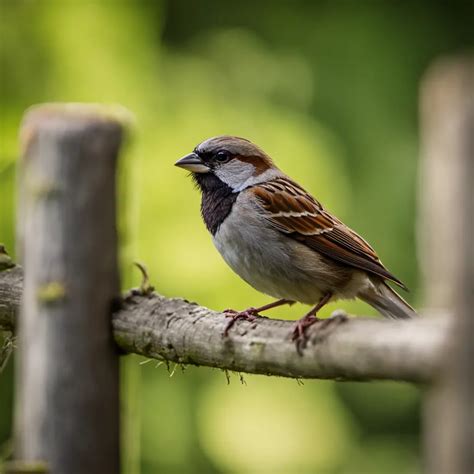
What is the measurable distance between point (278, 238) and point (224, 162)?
1.09 feet

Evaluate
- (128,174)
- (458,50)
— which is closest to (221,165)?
(128,174)

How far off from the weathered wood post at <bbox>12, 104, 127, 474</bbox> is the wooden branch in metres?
0.16

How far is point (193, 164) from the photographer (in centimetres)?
292

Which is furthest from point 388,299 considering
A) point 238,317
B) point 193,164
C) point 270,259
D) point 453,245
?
point 453,245

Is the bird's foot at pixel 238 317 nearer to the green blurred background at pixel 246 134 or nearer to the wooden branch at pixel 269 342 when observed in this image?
the wooden branch at pixel 269 342

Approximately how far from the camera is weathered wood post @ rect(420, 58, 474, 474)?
1.36 meters

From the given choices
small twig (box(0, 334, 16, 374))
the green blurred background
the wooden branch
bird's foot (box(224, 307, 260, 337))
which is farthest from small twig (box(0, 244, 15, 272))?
the green blurred background

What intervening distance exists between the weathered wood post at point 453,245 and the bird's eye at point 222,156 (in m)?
1.51

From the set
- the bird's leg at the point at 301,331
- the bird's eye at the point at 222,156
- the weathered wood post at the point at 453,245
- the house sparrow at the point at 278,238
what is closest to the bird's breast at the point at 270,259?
the house sparrow at the point at 278,238

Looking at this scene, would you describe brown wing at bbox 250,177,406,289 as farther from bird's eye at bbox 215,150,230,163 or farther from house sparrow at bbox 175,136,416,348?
bird's eye at bbox 215,150,230,163

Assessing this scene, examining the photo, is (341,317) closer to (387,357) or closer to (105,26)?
(387,357)

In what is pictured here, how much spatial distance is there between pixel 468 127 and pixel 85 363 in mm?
1001

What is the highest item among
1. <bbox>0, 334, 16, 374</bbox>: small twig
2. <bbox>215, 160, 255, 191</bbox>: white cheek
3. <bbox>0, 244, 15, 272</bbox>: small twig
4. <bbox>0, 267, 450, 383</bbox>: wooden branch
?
<bbox>215, 160, 255, 191</bbox>: white cheek

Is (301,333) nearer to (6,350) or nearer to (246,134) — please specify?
(6,350)
